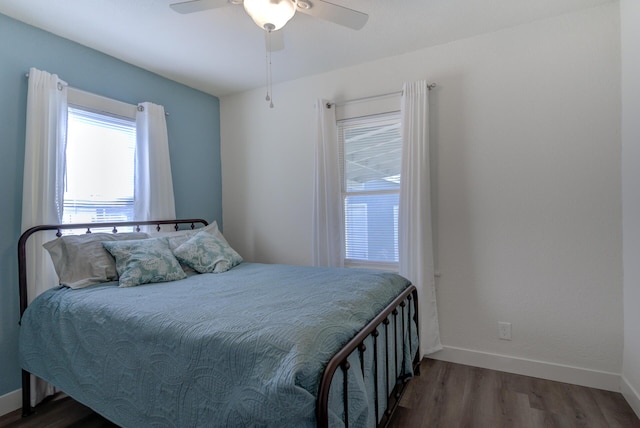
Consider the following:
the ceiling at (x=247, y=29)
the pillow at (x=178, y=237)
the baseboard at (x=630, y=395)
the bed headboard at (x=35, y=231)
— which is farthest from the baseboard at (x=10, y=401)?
the baseboard at (x=630, y=395)

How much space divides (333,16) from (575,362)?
2.66 meters

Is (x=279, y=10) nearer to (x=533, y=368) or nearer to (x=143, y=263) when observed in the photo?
(x=143, y=263)

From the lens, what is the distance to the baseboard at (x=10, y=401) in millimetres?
1996

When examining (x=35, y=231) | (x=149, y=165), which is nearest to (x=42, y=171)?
(x=35, y=231)

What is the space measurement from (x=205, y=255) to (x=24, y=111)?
1501 mm

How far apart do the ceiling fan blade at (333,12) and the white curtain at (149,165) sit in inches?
69.4

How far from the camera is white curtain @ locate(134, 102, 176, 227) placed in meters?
2.77

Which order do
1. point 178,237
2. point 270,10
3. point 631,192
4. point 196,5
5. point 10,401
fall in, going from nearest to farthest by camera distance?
point 270,10 < point 196,5 < point 631,192 < point 10,401 < point 178,237

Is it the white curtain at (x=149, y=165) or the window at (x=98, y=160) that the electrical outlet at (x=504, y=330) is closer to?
the white curtain at (x=149, y=165)

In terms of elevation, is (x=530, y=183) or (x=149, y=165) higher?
(x=149, y=165)

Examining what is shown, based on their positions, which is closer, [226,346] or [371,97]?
[226,346]

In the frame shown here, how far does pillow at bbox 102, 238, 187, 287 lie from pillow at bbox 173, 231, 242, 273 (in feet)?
0.38

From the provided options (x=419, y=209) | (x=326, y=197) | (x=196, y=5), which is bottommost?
(x=419, y=209)

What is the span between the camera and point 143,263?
6.93 ft
